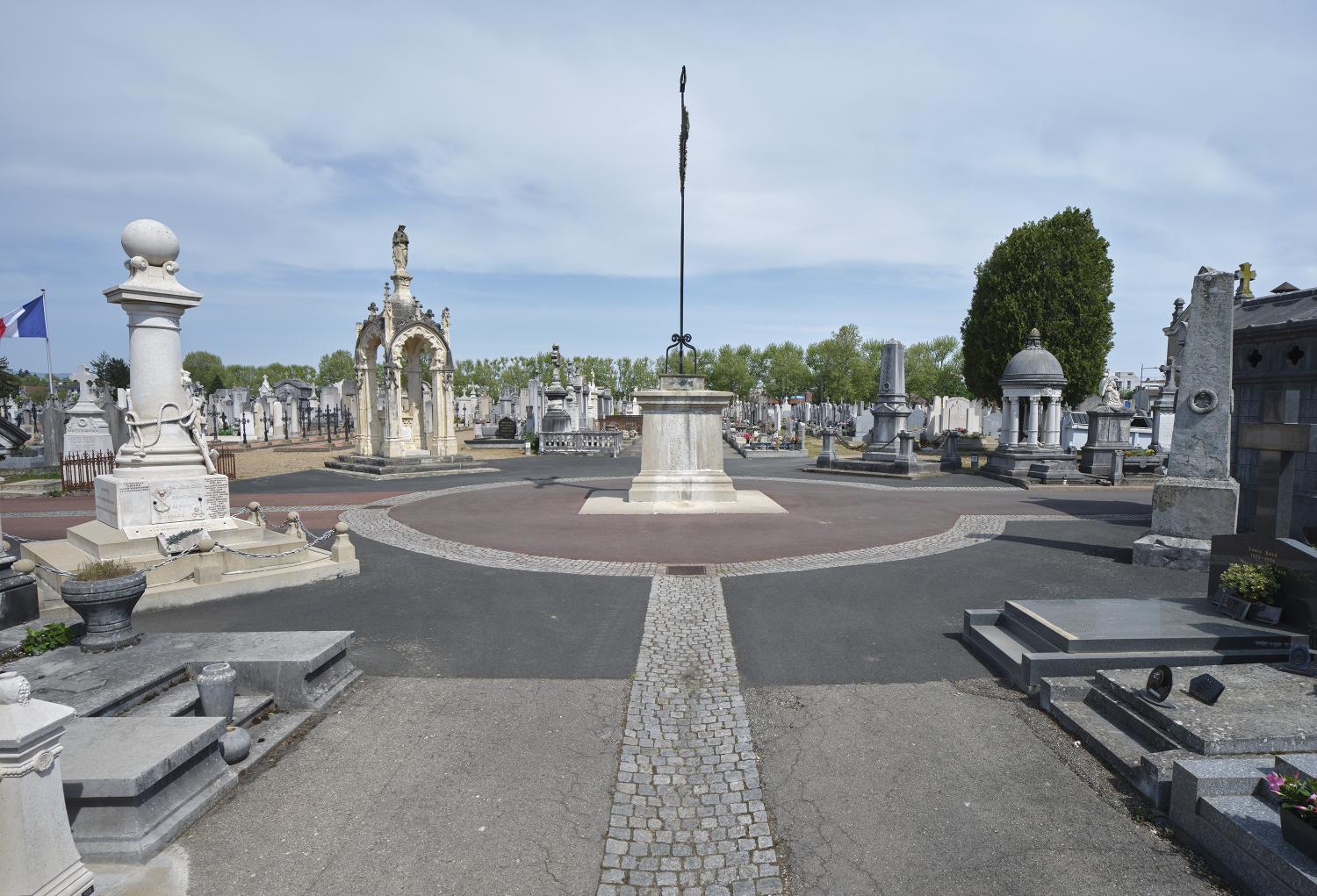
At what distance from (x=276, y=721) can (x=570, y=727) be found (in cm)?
231

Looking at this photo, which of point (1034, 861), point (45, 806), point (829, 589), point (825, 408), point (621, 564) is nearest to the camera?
point (45, 806)

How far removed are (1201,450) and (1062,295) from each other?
84.0 feet

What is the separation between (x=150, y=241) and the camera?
898cm

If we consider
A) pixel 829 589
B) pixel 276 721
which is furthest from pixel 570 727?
pixel 829 589

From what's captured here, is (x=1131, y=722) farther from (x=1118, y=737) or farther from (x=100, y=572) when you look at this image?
(x=100, y=572)

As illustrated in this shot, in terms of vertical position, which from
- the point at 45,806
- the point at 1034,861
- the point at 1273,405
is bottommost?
the point at 1034,861

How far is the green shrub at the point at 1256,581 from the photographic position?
601cm

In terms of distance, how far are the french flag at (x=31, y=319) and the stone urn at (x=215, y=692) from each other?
2478 centimetres

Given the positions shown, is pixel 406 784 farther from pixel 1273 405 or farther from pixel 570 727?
pixel 1273 405

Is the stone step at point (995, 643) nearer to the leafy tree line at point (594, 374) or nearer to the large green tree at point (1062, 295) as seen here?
the large green tree at point (1062, 295)

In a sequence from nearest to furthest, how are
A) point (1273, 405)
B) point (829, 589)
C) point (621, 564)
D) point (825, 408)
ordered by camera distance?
1. point (829, 589)
2. point (621, 564)
3. point (1273, 405)
4. point (825, 408)

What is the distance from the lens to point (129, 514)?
8.69m

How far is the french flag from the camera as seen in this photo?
2100cm

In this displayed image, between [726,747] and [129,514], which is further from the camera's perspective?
[129,514]
